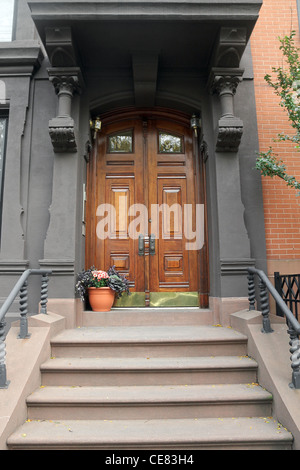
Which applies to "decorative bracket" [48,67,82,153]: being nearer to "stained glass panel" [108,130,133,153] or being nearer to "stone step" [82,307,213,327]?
"stained glass panel" [108,130,133,153]

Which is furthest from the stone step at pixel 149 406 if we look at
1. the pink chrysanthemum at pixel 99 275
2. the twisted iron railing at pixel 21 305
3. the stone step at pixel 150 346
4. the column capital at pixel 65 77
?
the column capital at pixel 65 77

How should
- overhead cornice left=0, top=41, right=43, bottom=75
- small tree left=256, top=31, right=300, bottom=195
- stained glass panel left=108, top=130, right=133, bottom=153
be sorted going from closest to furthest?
small tree left=256, top=31, right=300, bottom=195 < overhead cornice left=0, top=41, right=43, bottom=75 < stained glass panel left=108, top=130, right=133, bottom=153

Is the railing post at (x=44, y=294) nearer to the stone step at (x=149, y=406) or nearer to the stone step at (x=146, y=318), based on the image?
the stone step at (x=146, y=318)

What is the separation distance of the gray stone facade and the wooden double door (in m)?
0.34

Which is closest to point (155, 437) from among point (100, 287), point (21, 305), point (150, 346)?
point (150, 346)

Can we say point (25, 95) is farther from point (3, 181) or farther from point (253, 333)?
point (253, 333)

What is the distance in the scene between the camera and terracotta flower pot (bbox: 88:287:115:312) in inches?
193

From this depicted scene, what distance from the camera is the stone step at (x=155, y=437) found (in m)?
2.77

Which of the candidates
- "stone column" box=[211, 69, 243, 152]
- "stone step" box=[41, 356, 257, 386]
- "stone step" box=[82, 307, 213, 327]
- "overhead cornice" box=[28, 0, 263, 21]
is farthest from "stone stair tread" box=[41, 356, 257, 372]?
"overhead cornice" box=[28, 0, 263, 21]

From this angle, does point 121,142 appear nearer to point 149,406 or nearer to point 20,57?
point 20,57

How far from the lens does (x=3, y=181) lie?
Answer: 5273 millimetres

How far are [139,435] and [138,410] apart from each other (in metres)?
0.34

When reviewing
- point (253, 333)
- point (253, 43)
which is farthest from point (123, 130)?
point (253, 333)
